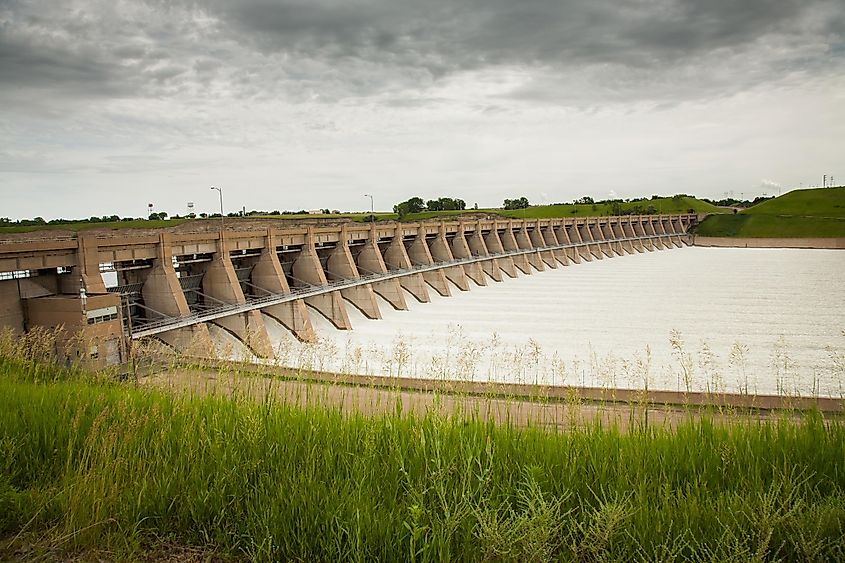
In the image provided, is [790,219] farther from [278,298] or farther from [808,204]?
[278,298]

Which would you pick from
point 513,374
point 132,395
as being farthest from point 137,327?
point 132,395

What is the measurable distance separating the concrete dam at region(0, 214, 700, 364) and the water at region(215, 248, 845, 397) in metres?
1.49

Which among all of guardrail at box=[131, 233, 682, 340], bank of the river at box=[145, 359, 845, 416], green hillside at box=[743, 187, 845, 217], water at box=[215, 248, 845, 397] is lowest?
water at box=[215, 248, 845, 397]

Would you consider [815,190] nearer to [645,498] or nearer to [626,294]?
[626,294]

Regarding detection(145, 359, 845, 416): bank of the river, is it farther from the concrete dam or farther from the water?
the water

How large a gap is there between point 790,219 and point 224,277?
110 meters

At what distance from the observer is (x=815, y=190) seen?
130m

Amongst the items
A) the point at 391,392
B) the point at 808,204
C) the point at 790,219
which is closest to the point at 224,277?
the point at 391,392

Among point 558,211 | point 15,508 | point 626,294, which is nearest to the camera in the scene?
point 15,508

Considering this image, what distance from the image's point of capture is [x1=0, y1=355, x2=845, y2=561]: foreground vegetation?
389 cm

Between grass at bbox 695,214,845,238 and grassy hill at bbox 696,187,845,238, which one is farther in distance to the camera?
grassy hill at bbox 696,187,845,238

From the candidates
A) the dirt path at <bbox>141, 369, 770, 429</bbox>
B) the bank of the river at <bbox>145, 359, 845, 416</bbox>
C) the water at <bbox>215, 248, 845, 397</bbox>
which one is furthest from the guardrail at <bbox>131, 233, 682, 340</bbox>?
the dirt path at <bbox>141, 369, 770, 429</bbox>

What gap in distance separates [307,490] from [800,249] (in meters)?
103

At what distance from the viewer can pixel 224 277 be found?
2705 cm
